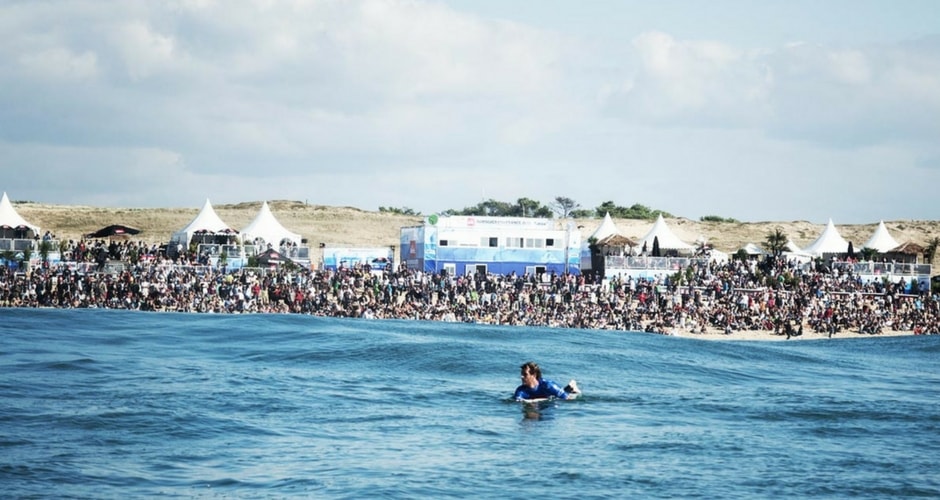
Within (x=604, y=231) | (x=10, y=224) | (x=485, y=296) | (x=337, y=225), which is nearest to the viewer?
(x=485, y=296)

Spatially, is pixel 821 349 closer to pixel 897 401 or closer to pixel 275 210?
pixel 897 401

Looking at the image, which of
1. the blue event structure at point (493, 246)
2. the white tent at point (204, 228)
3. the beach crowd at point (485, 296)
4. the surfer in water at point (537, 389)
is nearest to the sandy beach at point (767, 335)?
the beach crowd at point (485, 296)

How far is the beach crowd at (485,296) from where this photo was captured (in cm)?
4856

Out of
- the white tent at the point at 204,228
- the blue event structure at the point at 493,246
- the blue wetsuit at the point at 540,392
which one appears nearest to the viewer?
the blue wetsuit at the point at 540,392

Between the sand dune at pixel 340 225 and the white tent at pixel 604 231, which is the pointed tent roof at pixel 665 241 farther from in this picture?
the sand dune at pixel 340 225

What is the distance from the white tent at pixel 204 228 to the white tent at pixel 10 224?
29.0ft

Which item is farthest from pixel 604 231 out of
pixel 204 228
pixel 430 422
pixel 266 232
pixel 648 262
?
pixel 430 422

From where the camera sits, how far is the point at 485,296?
5228cm

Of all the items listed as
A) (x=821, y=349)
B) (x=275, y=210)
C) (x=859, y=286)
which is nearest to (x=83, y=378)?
(x=821, y=349)

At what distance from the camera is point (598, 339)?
143 feet

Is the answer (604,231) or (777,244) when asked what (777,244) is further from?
(604,231)

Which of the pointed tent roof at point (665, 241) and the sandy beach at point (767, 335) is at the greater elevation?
the pointed tent roof at point (665, 241)

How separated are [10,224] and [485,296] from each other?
3011 centimetres

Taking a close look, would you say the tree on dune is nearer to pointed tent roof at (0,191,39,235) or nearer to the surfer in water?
the surfer in water
